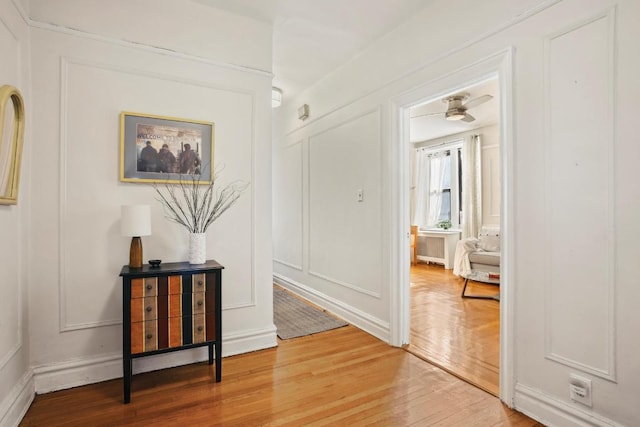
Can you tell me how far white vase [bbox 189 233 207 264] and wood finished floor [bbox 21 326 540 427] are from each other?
0.84 meters

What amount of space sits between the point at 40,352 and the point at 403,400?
237 centimetres

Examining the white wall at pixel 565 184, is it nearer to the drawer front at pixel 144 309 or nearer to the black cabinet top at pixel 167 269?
the black cabinet top at pixel 167 269

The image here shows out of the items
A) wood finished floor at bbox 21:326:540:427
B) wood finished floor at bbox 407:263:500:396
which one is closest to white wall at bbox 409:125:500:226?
wood finished floor at bbox 407:263:500:396

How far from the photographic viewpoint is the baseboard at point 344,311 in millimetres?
3143

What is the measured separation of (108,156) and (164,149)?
37cm

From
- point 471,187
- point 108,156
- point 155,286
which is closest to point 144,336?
point 155,286

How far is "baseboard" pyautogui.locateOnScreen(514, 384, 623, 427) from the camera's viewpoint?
172 centimetres

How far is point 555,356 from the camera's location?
188cm

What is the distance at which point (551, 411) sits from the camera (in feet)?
6.15

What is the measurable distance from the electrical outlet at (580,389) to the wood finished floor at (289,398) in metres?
0.29

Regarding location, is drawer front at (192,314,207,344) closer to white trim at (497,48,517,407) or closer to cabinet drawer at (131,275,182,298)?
cabinet drawer at (131,275,182,298)

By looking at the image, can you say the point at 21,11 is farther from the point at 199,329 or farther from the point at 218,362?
the point at 218,362

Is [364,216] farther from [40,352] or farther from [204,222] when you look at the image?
[40,352]

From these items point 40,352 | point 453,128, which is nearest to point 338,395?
point 40,352
